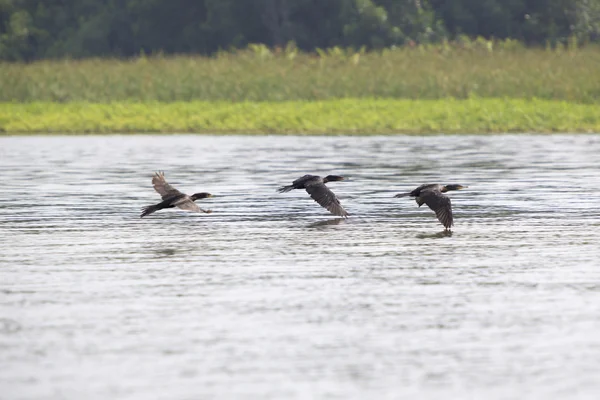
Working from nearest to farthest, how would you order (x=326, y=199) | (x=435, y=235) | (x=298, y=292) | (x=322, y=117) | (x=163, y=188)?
(x=298, y=292) < (x=435, y=235) < (x=326, y=199) < (x=163, y=188) < (x=322, y=117)

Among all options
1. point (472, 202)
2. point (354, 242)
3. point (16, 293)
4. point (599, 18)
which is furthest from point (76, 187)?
point (599, 18)

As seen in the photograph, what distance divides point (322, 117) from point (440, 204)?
17.7 meters

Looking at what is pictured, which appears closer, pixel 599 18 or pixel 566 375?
pixel 566 375

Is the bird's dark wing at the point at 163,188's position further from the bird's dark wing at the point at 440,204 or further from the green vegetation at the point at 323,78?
the green vegetation at the point at 323,78

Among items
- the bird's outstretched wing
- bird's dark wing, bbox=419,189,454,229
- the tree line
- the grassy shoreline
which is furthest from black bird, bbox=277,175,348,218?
the tree line

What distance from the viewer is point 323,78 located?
3538cm

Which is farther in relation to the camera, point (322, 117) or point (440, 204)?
point (322, 117)

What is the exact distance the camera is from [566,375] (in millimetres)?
7898

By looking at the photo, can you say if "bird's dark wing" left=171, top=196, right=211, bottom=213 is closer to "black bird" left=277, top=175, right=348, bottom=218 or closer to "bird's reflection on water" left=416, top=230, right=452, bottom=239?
"black bird" left=277, top=175, right=348, bottom=218

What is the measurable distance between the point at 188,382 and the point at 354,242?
6045mm

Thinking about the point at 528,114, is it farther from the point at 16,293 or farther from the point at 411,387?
the point at 411,387

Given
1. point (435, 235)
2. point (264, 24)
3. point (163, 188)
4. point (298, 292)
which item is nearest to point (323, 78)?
Result: point (163, 188)

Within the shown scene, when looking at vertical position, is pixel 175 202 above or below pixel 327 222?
above

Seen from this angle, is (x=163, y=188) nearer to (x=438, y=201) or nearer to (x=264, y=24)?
(x=438, y=201)
